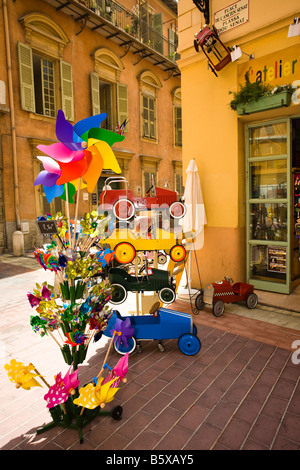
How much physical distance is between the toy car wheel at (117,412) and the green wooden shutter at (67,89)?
11140mm

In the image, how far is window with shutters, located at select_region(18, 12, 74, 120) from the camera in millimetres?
10359

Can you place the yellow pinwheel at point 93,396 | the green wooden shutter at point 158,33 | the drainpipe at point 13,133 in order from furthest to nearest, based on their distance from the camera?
the green wooden shutter at point 158,33, the drainpipe at point 13,133, the yellow pinwheel at point 93,396

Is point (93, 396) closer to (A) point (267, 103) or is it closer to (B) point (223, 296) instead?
(B) point (223, 296)

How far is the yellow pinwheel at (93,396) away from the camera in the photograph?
7.00 ft

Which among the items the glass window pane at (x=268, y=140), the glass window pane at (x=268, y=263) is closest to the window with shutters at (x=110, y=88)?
the glass window pane at (x=268, y=140)

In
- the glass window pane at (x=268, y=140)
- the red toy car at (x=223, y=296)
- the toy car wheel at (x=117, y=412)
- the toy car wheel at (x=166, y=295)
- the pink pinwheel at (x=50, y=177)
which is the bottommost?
the toy car wheel at (x=117, y=412)

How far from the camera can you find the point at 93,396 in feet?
7.12

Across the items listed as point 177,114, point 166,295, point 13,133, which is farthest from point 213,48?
point 177,114

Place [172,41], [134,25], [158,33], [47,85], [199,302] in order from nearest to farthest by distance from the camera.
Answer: [199,302]
[47,85]
[134,25]
[158,33]
[172,41]

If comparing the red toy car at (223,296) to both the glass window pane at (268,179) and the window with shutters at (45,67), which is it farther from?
the window with shutters at (45,67)

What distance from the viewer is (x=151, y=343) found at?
3.88 meters

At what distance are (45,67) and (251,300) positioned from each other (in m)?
11.0

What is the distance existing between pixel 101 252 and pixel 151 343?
74.8 inches

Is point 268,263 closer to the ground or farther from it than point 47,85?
closer to the ground
